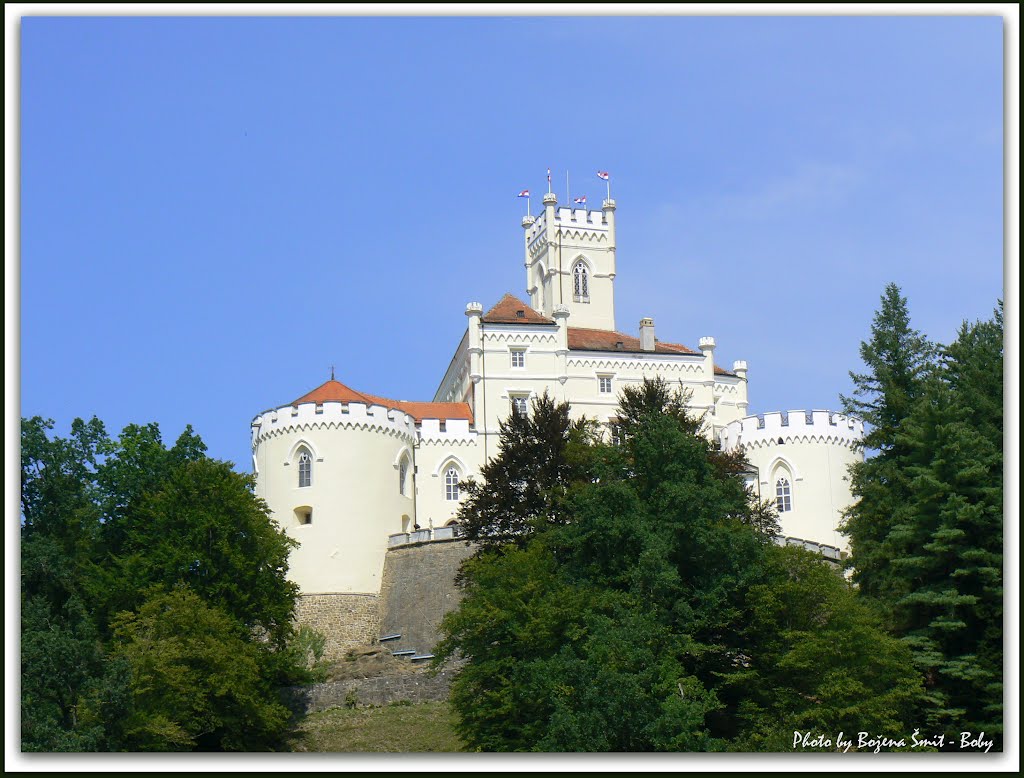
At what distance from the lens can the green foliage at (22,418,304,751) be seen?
38875 mm

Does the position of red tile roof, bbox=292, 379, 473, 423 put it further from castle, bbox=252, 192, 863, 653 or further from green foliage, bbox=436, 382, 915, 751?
green foliage, bbox=436, 382, 915, 751

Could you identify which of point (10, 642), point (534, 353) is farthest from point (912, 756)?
point (534, 353)

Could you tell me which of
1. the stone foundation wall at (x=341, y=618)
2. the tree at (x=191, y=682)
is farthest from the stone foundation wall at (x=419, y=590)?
the tree at (x=191, y=682)

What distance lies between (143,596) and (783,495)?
26.8 metres

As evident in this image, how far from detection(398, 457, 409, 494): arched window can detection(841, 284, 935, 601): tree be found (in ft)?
58.6

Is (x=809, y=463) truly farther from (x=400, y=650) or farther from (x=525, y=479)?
(x=400, y=650)

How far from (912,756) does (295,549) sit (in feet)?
97.5

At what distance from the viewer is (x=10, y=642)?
25859 mm

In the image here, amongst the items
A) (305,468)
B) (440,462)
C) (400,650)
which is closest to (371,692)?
(400,650)

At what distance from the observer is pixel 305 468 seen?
56938 millimetres

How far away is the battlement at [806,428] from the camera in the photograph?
6056 centimetres

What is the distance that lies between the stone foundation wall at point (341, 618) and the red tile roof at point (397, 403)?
767 cm

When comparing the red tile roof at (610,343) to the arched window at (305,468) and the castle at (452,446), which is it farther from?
the arched window at (305,468)

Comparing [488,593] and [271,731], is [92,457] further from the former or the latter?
[488,593]
